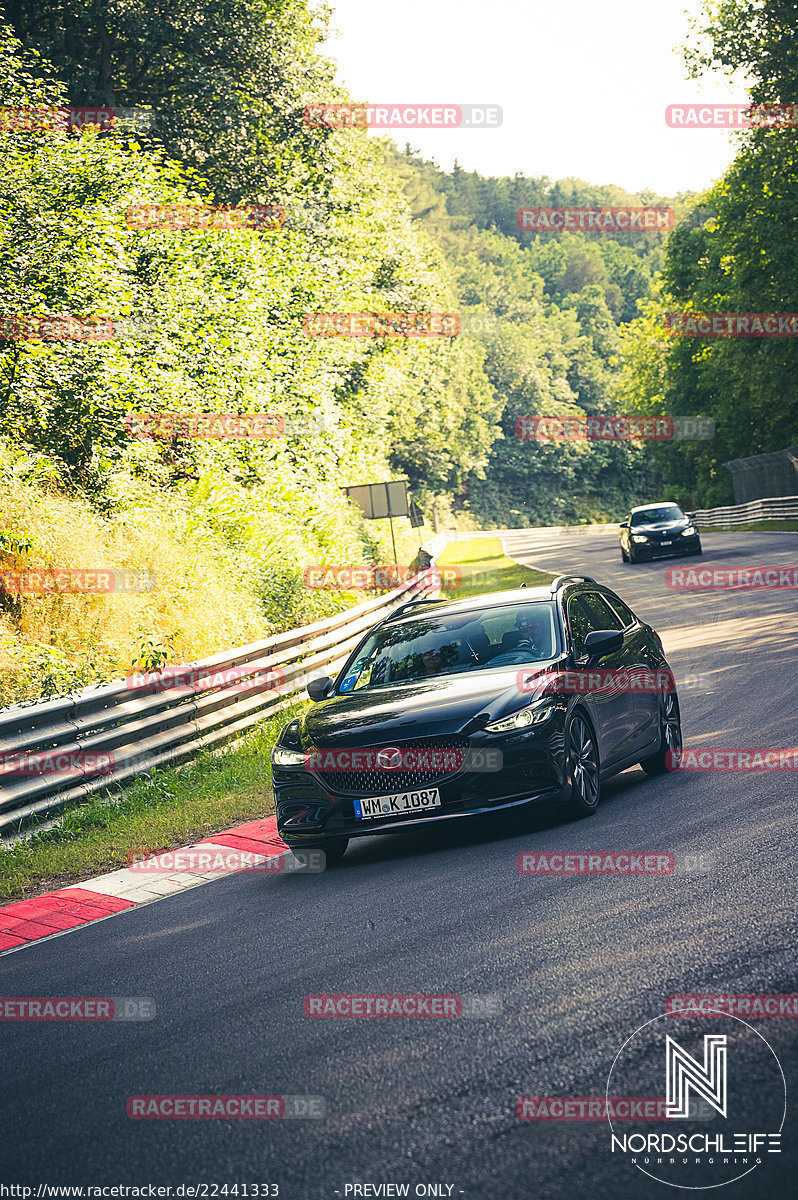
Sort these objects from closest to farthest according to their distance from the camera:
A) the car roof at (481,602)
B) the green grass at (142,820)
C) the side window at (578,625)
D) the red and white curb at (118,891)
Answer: the red and white curb at (118,891) < the green grass at (142,820) < the side window at (578,625) < the car roof at (481,602)

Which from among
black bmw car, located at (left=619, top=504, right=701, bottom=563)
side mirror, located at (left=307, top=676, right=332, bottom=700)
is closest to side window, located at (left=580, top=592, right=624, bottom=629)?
side mirror, located at (left=307, top=676, right=332, bottom=700)

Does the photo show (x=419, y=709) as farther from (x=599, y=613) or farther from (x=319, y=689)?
(x=599, y=613)

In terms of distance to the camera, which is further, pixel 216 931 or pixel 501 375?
pixel 501 375

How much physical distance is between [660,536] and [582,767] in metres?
25.2

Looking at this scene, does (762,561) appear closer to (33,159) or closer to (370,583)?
(370,583)

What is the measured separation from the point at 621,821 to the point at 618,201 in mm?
191763

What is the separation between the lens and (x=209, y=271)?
25.0 meters

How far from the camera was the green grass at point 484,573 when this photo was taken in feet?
102

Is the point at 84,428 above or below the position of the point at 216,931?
above

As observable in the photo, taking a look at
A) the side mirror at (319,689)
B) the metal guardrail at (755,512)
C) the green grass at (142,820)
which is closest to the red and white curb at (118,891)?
the green grass at (142,820)

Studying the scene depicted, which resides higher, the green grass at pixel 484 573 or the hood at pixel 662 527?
the hood at pixel 662 527

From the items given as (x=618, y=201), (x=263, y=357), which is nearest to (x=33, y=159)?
(x=263, y=357)

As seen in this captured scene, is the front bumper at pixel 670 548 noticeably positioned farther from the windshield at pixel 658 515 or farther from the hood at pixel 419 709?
the hood at pixel 419 709

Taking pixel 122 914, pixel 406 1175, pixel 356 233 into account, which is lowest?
pixel 122 914
